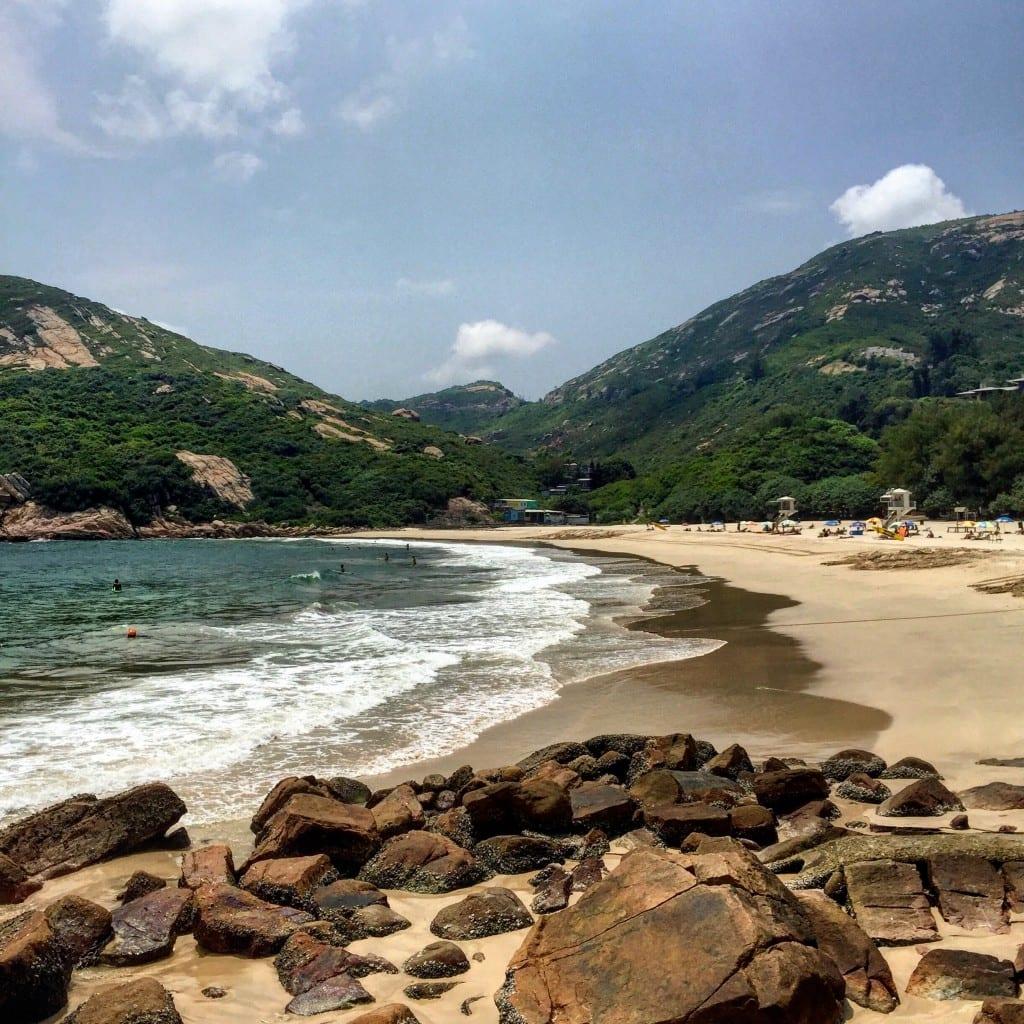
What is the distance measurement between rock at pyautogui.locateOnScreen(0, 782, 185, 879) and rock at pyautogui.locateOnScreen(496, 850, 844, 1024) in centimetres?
455

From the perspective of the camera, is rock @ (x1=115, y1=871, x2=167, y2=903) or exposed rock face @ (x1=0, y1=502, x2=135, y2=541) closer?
rock @ (x1=115, y1=871, x2=167, y2=903)

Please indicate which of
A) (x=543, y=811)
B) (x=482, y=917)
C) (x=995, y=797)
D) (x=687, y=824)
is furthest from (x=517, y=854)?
(x=995, y=797)

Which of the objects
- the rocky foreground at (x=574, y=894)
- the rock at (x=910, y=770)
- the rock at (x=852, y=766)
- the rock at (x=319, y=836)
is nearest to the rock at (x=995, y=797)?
the rocky foreground at (x=574, y=894)

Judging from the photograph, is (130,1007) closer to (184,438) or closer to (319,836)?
(319,836)

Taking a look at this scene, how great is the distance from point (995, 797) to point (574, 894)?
432 cm

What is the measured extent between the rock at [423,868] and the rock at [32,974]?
2.32 m

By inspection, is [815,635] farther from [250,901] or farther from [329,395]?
[329,395]

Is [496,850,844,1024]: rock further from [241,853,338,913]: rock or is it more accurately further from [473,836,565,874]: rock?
[241,853,338,913]: rock

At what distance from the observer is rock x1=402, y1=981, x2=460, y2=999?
434cm

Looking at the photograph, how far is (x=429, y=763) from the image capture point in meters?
10.0

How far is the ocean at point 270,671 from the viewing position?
32.6 feet

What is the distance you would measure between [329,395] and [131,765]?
173 m

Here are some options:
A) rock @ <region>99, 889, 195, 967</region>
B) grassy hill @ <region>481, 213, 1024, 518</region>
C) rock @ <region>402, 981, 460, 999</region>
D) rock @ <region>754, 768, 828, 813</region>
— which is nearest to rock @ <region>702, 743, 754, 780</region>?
rock @ <region>754, 768, 828, 813</region>

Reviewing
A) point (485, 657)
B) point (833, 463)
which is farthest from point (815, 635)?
point (833, 463)
